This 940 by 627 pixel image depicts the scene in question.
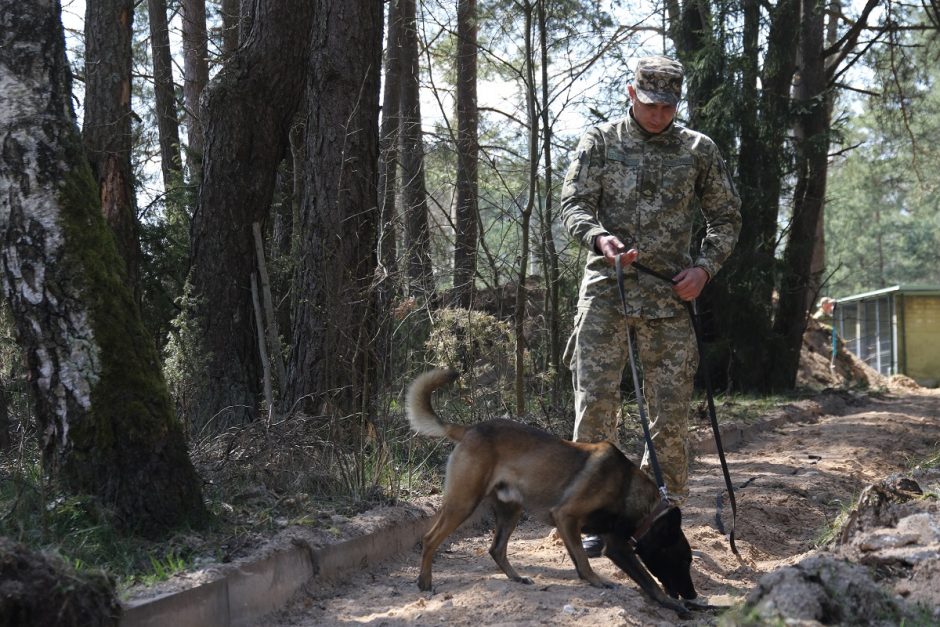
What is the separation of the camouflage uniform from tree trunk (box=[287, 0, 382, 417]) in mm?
1886

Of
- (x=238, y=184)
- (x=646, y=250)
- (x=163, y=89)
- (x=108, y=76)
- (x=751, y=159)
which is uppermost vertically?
(x=163, y=89)

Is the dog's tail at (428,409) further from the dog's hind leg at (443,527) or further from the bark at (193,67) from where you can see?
the bark at (193,67)

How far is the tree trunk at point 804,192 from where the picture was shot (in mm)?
15617

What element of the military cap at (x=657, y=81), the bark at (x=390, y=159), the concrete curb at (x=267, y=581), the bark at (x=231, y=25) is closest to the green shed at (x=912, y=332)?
the bark at (x=390, y=159)

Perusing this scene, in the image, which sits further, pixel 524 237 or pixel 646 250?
pixel 524 237

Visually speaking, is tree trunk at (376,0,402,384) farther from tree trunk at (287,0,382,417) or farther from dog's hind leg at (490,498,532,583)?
dog's hind leg at (490,498,532,583)

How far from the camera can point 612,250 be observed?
216 inches

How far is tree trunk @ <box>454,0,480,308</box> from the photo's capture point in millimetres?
9688

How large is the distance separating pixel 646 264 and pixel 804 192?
11071mm

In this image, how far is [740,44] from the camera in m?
15.0

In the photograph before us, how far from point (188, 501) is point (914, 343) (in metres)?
27.2

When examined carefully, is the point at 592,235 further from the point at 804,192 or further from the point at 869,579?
the point at 804,192

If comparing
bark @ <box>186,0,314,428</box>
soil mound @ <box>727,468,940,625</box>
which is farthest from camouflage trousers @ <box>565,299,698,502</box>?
bark @ <box>186,0,314,428</box>

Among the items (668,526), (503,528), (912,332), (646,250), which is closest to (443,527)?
(503,528)
